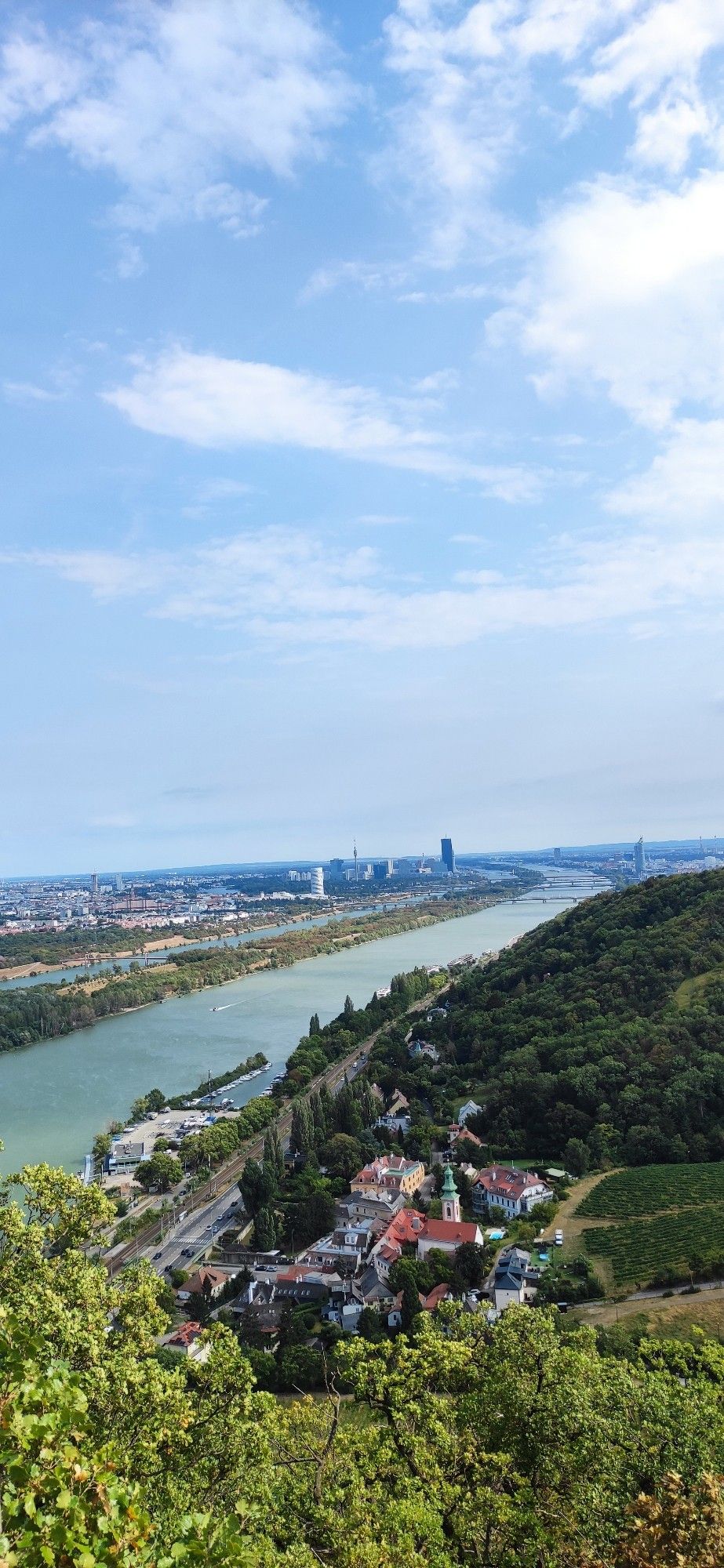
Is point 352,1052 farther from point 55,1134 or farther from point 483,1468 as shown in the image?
point 483,1468

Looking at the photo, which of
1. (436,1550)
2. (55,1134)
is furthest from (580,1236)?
(55,1134)

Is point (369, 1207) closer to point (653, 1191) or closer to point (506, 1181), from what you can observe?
point (506, 1181)

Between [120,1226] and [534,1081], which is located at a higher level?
[534,1081]

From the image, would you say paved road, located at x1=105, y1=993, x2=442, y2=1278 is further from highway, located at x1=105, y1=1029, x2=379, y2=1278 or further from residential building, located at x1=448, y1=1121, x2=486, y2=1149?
residential building, located at x1=448, y1=1121, x2=486, y2=1149

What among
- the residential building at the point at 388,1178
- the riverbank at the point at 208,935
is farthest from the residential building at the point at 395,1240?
the riverbank at the point at 208,935

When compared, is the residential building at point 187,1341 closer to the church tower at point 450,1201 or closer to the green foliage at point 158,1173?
the church tower at point 450,1201

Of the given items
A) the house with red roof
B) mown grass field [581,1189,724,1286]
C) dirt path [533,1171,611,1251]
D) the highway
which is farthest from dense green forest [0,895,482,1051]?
mown grass field [581,1189,724,1286]

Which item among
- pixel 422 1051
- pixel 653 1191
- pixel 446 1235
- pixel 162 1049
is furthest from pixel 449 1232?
pixel 162 1049


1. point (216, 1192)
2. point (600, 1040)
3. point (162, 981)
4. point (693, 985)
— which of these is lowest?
point (216, 1192)
